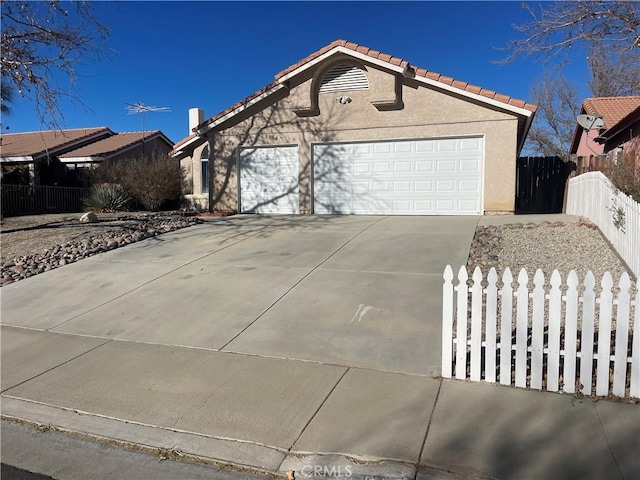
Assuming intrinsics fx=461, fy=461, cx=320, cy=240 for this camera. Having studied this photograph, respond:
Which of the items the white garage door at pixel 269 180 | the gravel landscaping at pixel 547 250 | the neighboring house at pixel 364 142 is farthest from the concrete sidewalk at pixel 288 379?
the white garage door at pixel 269 180

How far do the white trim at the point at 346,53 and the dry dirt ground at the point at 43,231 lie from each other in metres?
6.49

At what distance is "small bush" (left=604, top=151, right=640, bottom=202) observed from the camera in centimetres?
717

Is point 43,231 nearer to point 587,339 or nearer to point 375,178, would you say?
point 375,178

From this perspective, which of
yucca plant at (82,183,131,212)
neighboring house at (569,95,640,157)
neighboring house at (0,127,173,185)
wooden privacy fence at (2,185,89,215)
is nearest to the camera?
neighboring house at (569,95,640,157)

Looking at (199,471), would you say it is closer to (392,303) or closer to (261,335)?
(261,335)

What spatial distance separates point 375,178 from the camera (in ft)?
46.4

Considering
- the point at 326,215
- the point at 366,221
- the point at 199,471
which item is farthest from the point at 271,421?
the point at 326,215

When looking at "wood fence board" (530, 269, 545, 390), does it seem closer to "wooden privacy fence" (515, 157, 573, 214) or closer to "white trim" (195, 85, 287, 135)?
"white trim" (195, 85, 287, 135)

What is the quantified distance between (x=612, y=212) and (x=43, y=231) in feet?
Answer: 43.6

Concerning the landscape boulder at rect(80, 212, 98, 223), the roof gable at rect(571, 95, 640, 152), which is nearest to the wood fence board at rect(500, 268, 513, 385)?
the landscape boulder at rect(80, 212, 98, 223)

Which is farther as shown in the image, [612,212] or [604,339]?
[612,212]

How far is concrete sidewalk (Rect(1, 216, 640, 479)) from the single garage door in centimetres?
511

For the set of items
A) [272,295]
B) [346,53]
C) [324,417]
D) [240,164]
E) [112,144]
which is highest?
[346,53]

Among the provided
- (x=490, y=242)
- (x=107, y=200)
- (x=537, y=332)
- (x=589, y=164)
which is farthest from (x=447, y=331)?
(x=107, y=200)
